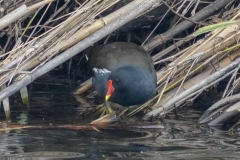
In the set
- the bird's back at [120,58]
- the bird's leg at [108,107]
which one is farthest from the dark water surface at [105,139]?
the bird's back at [120,58]

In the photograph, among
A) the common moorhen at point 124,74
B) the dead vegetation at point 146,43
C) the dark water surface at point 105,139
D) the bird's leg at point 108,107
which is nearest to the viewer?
A: the dark water surface at point 105,139

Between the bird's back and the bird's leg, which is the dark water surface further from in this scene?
the bird's back

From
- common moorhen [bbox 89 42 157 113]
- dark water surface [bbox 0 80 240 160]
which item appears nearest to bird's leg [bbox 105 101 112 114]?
common moorhen [bbox 89 42 157 113]

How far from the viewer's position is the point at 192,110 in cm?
518

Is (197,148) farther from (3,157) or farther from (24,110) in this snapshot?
(24,110)

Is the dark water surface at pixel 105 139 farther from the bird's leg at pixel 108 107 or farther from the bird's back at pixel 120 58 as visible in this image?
the bird's back at pixel 120 58

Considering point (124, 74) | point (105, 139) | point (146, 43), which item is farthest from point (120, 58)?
point (105, 139)

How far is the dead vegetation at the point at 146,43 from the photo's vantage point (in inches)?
169

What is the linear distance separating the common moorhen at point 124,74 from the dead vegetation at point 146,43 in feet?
0.44

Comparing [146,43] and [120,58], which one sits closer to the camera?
[120,58]

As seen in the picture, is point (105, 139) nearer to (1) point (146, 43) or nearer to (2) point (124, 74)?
(2) point (124, 74)

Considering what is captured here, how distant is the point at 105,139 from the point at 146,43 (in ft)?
6.22

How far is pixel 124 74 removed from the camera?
4.68 meters

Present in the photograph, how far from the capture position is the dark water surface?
145 inches
